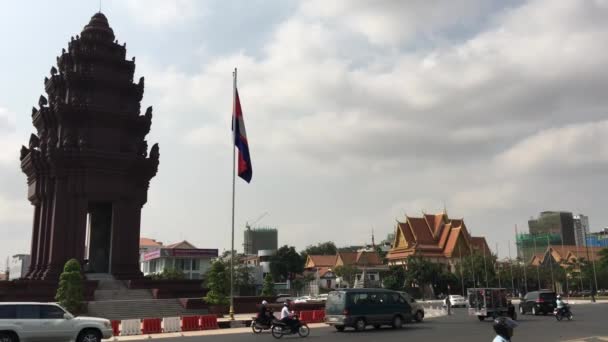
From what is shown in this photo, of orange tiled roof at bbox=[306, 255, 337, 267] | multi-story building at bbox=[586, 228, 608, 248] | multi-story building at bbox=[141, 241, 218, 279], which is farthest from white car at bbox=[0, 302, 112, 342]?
multi-story building at bbox=[586, 228, 608, 248]

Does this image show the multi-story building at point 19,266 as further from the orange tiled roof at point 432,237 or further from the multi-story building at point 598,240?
the multi-story building at point 598,240

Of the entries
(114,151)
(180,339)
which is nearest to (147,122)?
(114,151)

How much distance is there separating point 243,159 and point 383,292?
10.2m

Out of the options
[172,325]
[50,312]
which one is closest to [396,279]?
[172,325]

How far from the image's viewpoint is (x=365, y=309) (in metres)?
26.2

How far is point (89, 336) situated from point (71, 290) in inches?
650

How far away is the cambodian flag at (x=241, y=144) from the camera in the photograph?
1182 inches

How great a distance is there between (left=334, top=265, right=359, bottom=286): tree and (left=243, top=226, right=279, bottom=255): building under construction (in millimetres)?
54309

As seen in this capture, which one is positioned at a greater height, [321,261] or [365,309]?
[321,261]

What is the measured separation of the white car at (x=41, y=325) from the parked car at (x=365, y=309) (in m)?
11.1

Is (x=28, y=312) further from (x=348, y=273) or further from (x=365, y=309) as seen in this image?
(x=348, y=273)

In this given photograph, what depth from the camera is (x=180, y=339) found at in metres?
23.0

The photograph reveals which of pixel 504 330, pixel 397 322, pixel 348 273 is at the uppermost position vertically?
pixel 348 273

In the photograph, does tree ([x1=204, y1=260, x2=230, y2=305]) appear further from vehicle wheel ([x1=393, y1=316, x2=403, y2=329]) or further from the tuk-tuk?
the tuk-tuk
